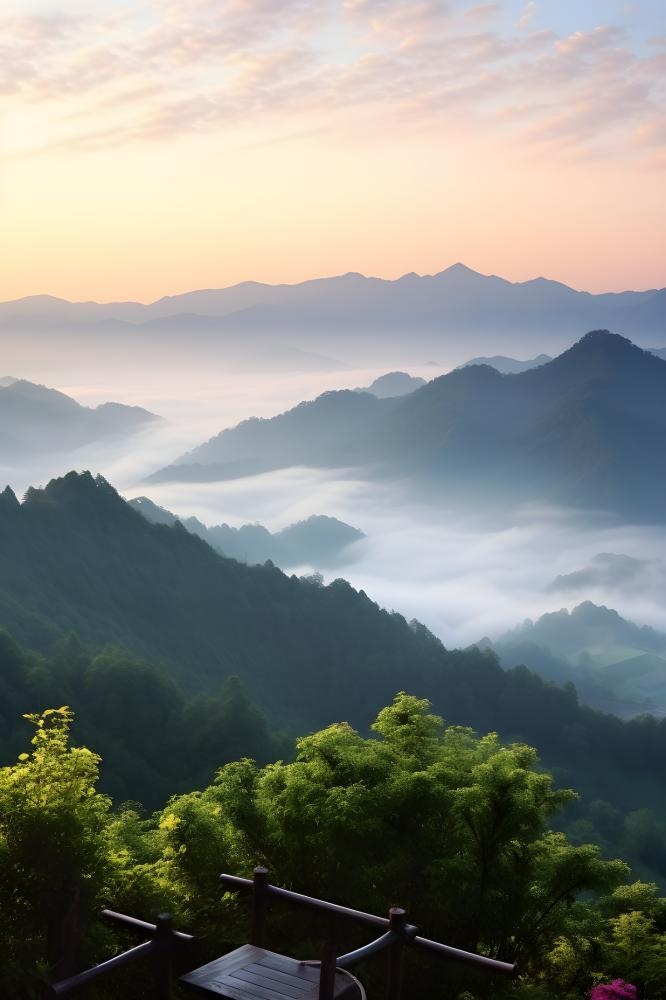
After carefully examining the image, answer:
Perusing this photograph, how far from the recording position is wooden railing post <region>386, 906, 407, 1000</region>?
8.69m

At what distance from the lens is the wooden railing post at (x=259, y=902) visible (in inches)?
361

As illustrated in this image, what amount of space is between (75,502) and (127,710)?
130 ft

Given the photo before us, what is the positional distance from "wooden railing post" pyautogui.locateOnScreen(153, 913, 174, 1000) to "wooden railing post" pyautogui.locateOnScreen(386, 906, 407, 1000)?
1.86 metres

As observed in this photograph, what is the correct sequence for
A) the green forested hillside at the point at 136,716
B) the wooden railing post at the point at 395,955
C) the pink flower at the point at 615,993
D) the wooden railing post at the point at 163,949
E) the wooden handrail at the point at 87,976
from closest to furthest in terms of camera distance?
the wooden handrail at the point at 87,976 → the wooden railing post at the point at 163,949 → the wooden railing post at the point at 395,955 → the pink flower at the point at 615,993 → the green forested hillside at the point at 136,716

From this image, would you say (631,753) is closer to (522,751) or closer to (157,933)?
(522,751)

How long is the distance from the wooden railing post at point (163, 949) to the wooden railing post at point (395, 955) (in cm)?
186

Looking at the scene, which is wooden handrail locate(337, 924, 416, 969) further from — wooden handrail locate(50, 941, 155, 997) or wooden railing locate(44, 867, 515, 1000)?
wooden handrail locate(50, 941, 155, 997)

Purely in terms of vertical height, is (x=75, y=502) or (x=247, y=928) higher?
(x=75, y=502)

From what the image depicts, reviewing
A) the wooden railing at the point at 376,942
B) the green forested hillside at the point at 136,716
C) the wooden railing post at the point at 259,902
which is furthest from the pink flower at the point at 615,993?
the green forested hillside at the point at 136,716

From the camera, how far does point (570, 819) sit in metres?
78.9

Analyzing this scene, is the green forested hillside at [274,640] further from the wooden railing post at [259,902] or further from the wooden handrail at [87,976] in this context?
the wooden handrail at [87,976]

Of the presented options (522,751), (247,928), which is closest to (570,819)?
(522,751)

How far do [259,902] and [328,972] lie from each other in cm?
142

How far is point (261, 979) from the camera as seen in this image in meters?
8.62
